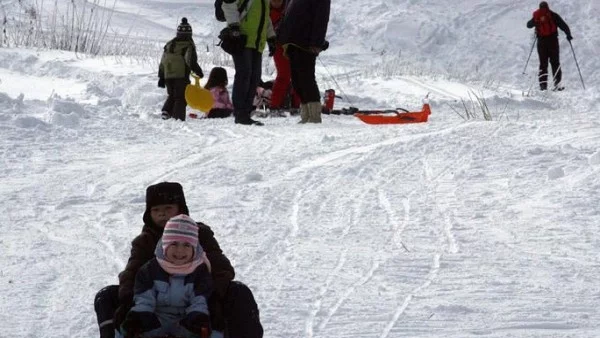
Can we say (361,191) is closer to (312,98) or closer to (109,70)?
(312,98)

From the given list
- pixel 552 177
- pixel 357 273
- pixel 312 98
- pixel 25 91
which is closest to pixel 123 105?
pixel 25 91

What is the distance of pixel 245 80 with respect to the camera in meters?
10.8

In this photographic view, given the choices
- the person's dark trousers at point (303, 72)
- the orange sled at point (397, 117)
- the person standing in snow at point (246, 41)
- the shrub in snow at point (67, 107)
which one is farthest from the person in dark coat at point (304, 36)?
the shrub in snow at point (67, 107)

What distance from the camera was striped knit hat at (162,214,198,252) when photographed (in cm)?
379

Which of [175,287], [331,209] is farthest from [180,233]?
[331,209]

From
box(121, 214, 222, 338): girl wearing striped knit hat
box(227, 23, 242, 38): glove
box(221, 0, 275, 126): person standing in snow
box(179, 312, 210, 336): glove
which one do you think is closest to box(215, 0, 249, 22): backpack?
box(221, 0, 275, 126): person standing in snow

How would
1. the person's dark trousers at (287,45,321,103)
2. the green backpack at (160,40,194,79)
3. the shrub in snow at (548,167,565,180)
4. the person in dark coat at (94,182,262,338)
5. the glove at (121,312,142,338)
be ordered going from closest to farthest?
the glove at (121,312,142,338) < the person in dark coat at (94,182,262,338) < the shrub in snow at (548,167,565,180) < the person's dark trousers at (287,45,321,103) < the green backpack at (160,40,194,79)

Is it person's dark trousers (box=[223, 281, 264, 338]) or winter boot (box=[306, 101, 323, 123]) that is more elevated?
person's dark trousers (box=[223, 281, 264, 338])

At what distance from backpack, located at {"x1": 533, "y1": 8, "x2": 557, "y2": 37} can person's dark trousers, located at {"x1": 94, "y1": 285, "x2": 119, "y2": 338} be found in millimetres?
14390

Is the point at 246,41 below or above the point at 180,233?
below

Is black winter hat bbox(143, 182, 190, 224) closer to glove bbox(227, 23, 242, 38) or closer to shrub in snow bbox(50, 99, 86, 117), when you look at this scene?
glove bbox(227, 23, 242, 38)

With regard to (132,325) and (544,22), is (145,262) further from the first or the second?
(544,22)

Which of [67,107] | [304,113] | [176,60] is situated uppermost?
[176,60]

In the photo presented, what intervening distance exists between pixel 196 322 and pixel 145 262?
1.38ft
